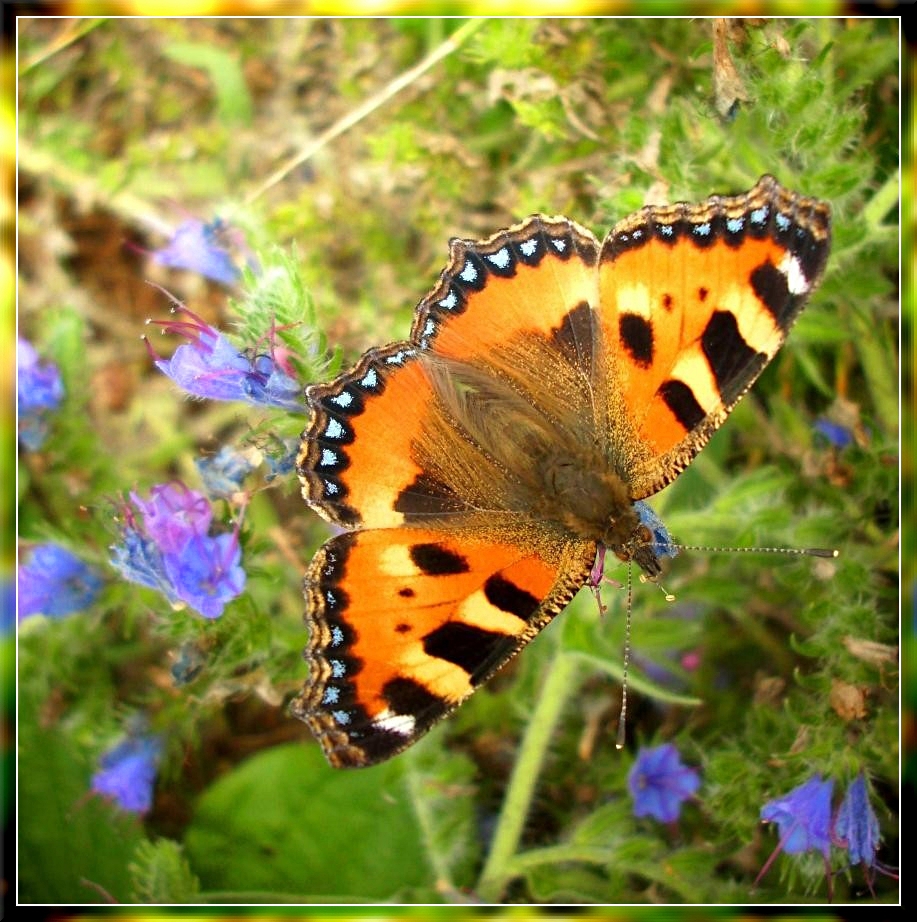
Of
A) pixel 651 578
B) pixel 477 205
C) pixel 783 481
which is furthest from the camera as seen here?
pixel 477 205

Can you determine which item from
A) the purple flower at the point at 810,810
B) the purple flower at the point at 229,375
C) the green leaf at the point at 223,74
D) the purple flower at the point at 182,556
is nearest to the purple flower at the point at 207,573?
the purple flower at the point at 182,556

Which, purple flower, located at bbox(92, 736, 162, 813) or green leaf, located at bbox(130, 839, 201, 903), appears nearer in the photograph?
green leaf, located at bbox(130, 839, 201, 903)

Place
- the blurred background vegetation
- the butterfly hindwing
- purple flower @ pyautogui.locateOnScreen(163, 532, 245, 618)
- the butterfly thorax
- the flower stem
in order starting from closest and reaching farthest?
the butterfly hindwing → the butterfly thorax → purple flower @ pyautogui.locateOnScreen(163, 532, 245, 618) → the blurred background vegetation → the flower stem

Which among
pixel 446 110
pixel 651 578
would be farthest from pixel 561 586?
pixel 446 110

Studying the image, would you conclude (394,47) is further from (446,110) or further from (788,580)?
(788,580)

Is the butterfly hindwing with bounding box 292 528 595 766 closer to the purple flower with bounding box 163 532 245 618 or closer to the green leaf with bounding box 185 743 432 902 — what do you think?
the purple flower with bounding box 163 532 245 618

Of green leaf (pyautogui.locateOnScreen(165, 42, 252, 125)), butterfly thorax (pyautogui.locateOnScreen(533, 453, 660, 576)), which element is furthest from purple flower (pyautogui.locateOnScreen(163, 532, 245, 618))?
green leaf (pyautogui.locateOnScreen(165, 42, 252, 125))
